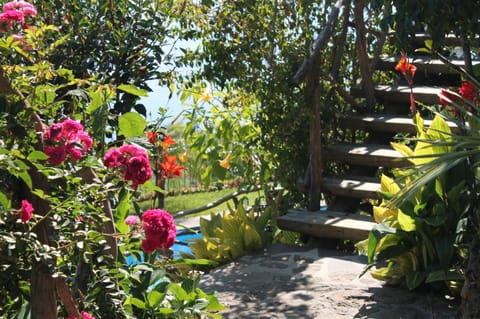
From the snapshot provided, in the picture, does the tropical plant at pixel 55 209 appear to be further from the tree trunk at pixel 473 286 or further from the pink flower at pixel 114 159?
the tree trunk at pixel 473 286

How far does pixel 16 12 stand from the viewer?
10.4 ft

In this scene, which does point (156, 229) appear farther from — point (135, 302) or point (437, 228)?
point (437, 228)

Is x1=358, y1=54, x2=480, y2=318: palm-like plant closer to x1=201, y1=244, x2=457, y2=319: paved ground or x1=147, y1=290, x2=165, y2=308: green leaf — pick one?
x1=201, y1=244, x2=457, y2=319: paved ground

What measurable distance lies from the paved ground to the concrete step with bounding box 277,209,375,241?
13cm

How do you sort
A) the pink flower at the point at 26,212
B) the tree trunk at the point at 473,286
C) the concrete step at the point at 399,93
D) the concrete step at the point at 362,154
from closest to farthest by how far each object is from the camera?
the pink flower at the point at 26,212 → the tree trunk at the point at 473,286 → the concrete step at the point at 362,154 → the concrete step at the point at 399,93

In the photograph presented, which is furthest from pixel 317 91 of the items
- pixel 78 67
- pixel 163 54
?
pixel 78 67

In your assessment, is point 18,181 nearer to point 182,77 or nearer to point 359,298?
point 359,298

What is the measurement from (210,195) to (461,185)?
5938 mm

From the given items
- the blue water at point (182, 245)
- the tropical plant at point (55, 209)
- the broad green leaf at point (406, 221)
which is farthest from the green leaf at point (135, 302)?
the blue water at point (182, 245)

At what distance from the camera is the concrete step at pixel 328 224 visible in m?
5.29

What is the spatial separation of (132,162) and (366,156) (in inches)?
129

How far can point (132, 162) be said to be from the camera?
3.00m

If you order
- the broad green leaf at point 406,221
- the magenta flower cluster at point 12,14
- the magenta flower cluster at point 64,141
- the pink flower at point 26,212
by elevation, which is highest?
the magenta flower cluster at point 12,14

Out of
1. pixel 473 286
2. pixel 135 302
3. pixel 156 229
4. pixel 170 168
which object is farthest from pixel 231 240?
pixel 156 229
